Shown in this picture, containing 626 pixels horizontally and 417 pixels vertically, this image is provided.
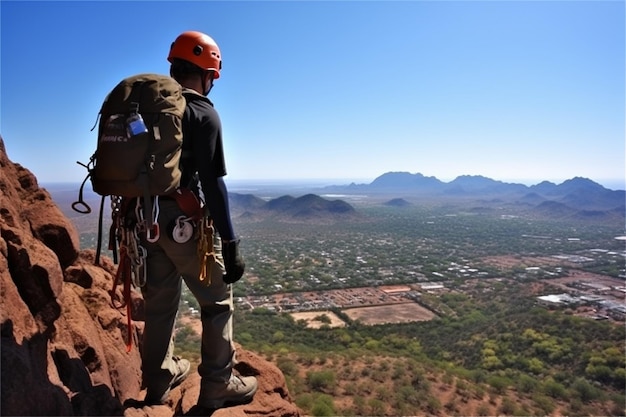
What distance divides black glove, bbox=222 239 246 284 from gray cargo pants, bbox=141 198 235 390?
145 mm

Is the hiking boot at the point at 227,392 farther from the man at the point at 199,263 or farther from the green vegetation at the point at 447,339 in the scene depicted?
the green vegetation at the point at 447,339

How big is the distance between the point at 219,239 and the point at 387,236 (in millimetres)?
129025

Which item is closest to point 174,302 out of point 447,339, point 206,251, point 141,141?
point 206,251

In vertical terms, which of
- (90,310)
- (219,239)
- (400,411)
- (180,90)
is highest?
(180,90)

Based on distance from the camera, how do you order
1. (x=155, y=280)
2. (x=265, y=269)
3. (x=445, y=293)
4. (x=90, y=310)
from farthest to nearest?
(x=265, y=269) < (x=445, y=293) < (x=90, y=310) < (x=155, y=280)

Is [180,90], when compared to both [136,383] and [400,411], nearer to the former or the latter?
[136,383]

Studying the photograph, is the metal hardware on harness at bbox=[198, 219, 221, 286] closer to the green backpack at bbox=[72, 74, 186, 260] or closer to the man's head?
the green backpack at bbox=[72, 74, 186, 260]

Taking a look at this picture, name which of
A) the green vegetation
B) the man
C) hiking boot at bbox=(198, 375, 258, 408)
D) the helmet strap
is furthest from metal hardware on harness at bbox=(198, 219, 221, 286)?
the green vegetation

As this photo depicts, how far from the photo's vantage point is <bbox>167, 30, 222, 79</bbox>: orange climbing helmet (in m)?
3.72

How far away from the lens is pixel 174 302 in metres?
4.05

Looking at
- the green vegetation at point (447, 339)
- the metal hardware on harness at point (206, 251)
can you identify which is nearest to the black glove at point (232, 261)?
the metal hardware on harness at point (206, 251)

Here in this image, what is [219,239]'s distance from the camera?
13.0 feet

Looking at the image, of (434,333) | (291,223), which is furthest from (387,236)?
(434,333)

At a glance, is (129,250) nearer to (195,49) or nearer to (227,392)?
(227,392)
